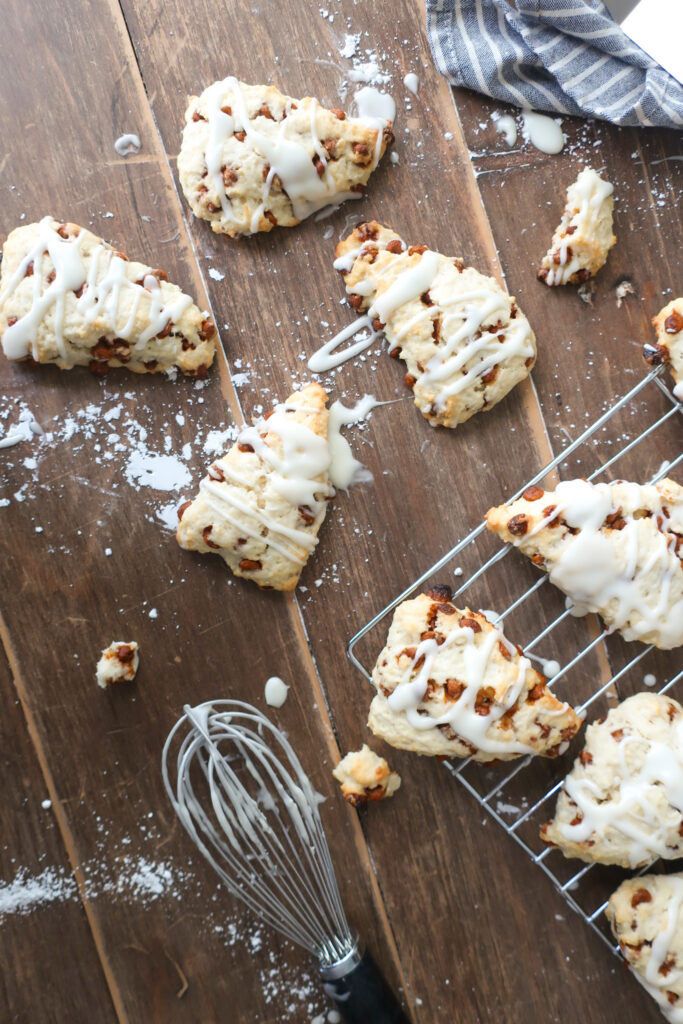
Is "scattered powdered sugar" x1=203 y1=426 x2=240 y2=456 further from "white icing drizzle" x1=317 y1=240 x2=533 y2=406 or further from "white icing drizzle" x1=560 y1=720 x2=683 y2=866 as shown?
"white icing drizzle" x1=560 y1=720 x2=683 y2=866

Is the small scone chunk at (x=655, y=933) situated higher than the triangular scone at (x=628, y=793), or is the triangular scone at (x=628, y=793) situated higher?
the triangular scone at (x=628, y=793)

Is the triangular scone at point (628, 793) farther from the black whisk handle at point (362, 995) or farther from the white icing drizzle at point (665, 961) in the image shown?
the black whisk handle at point (362, 995)

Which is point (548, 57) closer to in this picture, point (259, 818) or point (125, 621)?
point (125, 621)

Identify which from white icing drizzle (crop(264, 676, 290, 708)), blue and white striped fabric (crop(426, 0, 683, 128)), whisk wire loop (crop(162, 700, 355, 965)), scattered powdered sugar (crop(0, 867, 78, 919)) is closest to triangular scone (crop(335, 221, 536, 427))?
blue and white striped fabric (crop(426, 0, 683, 128))

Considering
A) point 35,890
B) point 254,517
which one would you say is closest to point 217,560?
point 254,517

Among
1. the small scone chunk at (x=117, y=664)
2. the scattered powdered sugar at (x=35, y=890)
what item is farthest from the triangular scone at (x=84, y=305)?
the scattered powdered sugar at (x=35, y=890)
